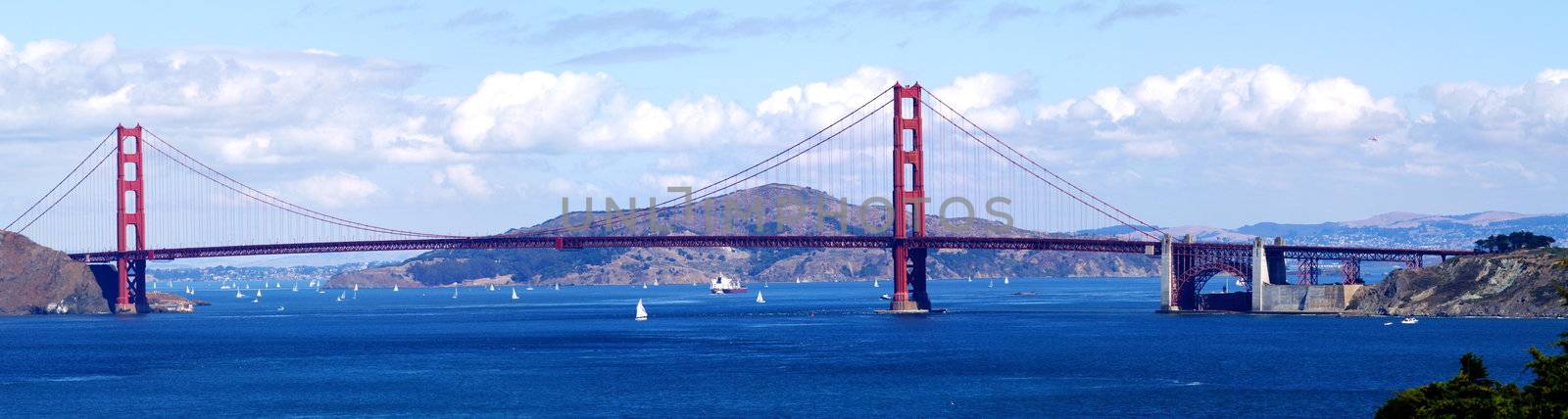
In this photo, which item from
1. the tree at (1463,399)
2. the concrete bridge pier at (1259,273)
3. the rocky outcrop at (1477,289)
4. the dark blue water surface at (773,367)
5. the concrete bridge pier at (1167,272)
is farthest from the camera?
the concrete bridge pier at (1167,272)

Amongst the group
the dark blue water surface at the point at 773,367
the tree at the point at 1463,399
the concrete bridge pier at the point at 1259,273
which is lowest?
the dark blue water surface at the point at 773,367

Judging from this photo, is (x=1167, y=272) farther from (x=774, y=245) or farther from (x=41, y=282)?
(x=41, y=282)

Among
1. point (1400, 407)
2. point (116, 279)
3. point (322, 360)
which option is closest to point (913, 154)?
point (322, 360)

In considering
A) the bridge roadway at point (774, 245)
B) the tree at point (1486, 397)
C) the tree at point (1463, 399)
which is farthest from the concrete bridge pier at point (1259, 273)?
the tree at point (1486, 397)

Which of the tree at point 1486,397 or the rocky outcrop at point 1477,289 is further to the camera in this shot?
the rocky outcrop at point 1477,289

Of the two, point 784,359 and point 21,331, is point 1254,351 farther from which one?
point 21,331

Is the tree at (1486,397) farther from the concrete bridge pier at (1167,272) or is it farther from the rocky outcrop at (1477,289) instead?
the concrete bridge pier at (1167,272)

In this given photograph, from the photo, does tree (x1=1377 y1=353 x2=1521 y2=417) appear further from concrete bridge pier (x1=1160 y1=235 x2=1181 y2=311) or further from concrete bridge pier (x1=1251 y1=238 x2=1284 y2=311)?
concrete bridge pier (x1=1160 y1=235 x2=1181 y2=311)
